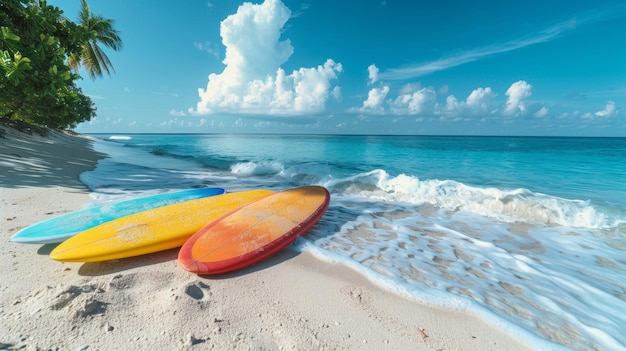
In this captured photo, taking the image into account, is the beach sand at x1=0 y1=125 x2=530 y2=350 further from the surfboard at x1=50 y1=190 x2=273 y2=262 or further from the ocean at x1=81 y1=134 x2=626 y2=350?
the ocean at x1=81 y1=134 x2=626 y2=350

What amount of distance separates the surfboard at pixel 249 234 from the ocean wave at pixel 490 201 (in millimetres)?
3438

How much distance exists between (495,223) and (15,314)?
6.66 meters

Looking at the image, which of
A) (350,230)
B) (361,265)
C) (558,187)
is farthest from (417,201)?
(558,187)

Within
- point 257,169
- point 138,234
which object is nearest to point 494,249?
point 138,234

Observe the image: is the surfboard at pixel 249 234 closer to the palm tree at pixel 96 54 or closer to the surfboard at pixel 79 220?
the surfboard at pixel 79 220

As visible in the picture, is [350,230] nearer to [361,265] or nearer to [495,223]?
[361,265]

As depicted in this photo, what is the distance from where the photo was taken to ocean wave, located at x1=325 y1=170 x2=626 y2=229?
5.32 m

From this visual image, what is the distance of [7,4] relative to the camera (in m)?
5.11

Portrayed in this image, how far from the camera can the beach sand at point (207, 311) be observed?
163 centimetres

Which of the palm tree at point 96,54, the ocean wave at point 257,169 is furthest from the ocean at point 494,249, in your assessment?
the palm tree at point 96,54

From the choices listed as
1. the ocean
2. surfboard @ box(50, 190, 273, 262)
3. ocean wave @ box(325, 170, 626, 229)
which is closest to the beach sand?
surfboard @ box(50, 190, 273, 262)

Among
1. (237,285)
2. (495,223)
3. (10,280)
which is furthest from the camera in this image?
(495,223)

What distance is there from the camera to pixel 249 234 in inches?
123

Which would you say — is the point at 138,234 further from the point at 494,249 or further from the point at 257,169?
the point at 257,169
